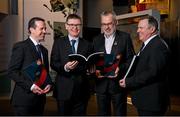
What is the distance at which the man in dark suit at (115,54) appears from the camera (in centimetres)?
453

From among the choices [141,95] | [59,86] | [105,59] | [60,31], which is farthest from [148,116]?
[60,31]

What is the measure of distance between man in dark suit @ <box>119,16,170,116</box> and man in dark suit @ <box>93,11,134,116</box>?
391 millimetres

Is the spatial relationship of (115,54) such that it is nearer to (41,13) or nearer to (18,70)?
(18,70)

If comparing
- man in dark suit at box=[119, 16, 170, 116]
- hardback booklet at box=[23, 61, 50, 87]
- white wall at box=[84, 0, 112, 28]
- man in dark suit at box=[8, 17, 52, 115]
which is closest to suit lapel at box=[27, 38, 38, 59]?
man in dark suit at box=[8, 17, 52, 115]

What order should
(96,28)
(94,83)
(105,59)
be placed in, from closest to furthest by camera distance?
(105,59) → (94,83) → (96,28)

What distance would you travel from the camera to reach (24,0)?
9.54 meters

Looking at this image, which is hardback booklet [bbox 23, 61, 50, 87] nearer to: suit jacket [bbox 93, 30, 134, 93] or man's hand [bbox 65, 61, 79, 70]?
man's hand [bbox 65, 61, 79, 70]

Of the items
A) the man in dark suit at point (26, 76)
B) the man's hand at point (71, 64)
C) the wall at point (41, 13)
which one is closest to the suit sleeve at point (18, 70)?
the man in dark suit at point (26, 76)

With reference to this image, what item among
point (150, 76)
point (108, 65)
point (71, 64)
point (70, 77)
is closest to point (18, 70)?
point (71, 64)

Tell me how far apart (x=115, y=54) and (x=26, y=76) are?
3.54ft

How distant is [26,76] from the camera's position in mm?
3953

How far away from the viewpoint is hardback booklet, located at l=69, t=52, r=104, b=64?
425cm

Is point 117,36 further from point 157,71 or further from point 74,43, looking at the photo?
point 157,71

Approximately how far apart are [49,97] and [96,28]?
277 centimetres
